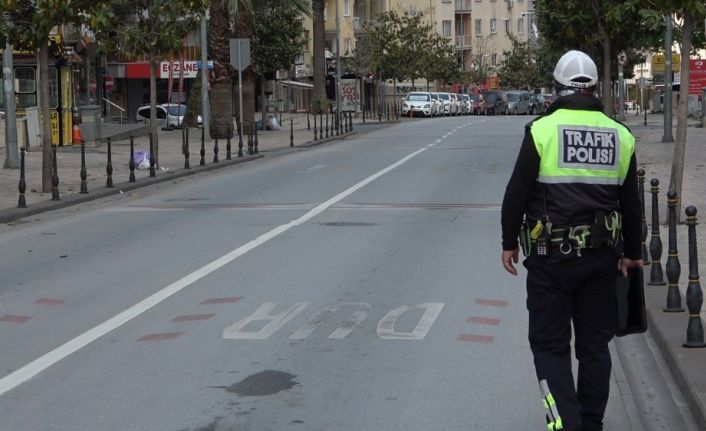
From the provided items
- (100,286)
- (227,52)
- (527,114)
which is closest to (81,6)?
(100,286)

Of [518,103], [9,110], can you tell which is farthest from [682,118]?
[518,103]

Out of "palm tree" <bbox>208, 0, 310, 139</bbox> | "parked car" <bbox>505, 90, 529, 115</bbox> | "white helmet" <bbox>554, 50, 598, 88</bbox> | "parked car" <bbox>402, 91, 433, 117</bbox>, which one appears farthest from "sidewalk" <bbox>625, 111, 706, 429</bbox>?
"parked car" <bbox>505, 90, 529, 115</bbox>

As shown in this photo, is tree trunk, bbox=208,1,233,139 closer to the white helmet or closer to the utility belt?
the white helmet

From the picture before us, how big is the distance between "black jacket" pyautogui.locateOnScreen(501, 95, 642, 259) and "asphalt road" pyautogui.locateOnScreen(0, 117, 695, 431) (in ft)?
4.51

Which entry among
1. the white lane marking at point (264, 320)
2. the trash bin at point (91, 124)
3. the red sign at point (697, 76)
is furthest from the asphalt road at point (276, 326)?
the red sign at point (697, 76)

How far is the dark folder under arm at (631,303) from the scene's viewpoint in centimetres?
614

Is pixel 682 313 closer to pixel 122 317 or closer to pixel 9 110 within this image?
pixel 122 317

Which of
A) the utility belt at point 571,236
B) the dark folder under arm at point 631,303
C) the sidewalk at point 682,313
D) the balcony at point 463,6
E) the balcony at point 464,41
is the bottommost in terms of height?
the sidewalk at point 682,313

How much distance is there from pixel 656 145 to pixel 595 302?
30.9 m

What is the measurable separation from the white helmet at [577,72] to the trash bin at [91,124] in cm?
3304

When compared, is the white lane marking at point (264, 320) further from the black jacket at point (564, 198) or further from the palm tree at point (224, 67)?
the palm tree at point (224, 67)

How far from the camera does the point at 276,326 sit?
388 inches

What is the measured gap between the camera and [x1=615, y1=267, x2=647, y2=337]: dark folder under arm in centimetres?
614

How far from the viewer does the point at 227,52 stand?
43.8 m
